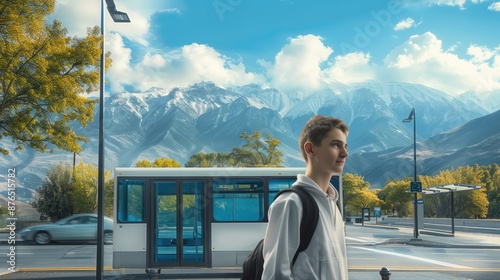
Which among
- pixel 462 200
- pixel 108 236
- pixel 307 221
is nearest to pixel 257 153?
pixel 462 200

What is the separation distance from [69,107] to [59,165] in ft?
114

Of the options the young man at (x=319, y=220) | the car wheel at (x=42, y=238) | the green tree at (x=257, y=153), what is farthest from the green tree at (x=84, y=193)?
the young man at (x=319, y=220)

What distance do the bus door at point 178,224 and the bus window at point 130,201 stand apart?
0.37 metres

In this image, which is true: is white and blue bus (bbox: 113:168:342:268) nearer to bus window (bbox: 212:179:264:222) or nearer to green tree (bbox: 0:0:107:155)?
bus window (bbox: 212:179:264:222)

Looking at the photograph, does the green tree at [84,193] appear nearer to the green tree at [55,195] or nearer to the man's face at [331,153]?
the green tree at [55,195]

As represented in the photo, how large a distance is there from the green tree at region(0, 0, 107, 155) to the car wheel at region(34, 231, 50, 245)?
10281mm

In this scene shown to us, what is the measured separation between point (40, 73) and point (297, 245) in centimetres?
1517

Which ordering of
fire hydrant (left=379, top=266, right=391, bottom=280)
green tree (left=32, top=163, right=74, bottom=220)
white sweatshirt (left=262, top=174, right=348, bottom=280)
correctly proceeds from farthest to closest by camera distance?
1. green tree (left=32, top=163, right=74, bottom=220)
2. fire hydrant (left=379, top=266, right=391, bottom=280)
3. white sweatshirt (left=262, top=174, right=348, bottom=280)

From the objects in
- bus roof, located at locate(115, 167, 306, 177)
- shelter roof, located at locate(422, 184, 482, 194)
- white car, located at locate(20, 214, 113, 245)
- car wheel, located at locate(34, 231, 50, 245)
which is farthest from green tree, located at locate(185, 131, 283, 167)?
bus roof, located at locate(115, 167, 306, 177)

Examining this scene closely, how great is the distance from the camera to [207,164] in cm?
12462

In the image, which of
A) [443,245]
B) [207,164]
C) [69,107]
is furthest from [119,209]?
[207,164]

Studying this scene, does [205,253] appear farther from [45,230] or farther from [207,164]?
[207,164]

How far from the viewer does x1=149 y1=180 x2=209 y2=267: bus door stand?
14844 millimetres

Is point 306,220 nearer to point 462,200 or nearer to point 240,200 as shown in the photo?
point 240,200
